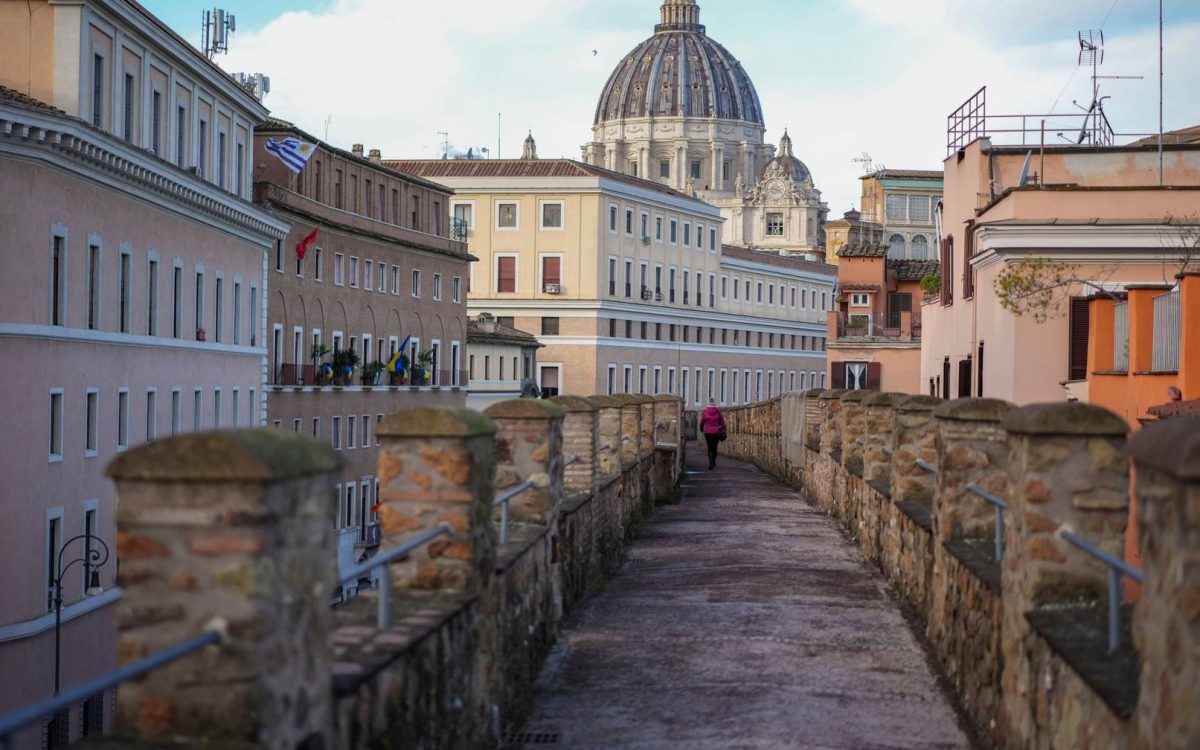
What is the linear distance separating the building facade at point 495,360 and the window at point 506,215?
10.9 m

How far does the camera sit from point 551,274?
104688mm

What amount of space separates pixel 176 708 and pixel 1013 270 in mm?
24586

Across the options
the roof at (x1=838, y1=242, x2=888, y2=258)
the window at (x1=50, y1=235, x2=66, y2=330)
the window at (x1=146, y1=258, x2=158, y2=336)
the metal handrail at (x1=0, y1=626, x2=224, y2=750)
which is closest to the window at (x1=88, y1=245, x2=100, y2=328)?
the window at (x1=50, y1=235, x2=66, y2=330)

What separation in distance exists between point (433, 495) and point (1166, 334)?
12885mm

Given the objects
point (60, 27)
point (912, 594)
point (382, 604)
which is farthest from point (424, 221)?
point (382, 604)

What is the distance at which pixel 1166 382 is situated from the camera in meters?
19.8

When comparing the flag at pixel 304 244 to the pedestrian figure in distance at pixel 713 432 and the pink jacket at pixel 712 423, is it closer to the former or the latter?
the pink jacket at pixel 712 423

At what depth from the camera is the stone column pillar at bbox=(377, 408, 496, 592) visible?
9.25 metres

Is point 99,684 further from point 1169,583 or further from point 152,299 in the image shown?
point 152,299

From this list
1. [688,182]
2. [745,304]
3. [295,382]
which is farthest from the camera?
[688,182]

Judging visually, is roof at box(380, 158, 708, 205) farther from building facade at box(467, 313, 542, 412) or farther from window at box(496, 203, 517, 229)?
building facade at box(467, 313, 542, 412)

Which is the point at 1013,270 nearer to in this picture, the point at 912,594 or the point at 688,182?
the point at 912,594

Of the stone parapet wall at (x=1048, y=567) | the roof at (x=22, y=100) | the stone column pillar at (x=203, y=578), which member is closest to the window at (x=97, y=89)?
the roof at (x=22, y=100)

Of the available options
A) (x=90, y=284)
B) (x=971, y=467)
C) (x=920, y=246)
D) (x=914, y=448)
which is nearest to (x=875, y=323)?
(x=90, y=284)
